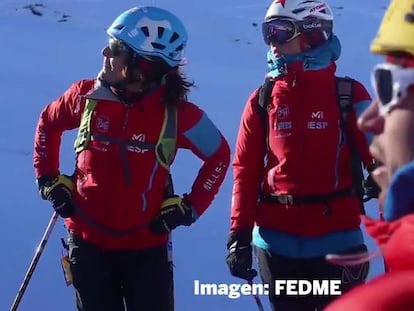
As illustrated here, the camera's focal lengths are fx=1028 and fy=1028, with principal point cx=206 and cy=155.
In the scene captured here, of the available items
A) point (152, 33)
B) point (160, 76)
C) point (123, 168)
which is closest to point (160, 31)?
point (152, 33)

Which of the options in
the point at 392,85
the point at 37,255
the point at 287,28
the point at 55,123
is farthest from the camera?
the point at 37,255

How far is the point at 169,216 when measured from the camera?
3.34 metres

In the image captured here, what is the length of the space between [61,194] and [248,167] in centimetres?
62

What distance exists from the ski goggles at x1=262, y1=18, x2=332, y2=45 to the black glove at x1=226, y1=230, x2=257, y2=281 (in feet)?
2.10

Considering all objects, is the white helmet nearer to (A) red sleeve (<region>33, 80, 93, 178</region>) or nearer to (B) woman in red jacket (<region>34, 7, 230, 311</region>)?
(B) woman in red jacket (<region>34, 7, 230, 311</region>)

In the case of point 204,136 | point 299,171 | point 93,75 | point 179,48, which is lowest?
point 299,171

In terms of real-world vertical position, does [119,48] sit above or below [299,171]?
above

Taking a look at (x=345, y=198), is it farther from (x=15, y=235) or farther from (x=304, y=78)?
(x=15, y=235)

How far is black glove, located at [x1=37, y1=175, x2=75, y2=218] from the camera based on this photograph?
11.0 ft

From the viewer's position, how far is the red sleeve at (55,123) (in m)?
3.41

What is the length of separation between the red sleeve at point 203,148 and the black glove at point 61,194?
39 centimetres

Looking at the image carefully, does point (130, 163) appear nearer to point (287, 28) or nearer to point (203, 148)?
point (203, 148)

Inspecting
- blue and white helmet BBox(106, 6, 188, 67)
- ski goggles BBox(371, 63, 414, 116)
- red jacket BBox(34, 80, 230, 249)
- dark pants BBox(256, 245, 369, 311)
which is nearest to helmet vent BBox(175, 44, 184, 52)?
blue and white helmet BBox(106, 6, 188, 67)

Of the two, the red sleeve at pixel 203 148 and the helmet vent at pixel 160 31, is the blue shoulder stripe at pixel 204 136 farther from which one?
the helmet vent at pixel 160 31
